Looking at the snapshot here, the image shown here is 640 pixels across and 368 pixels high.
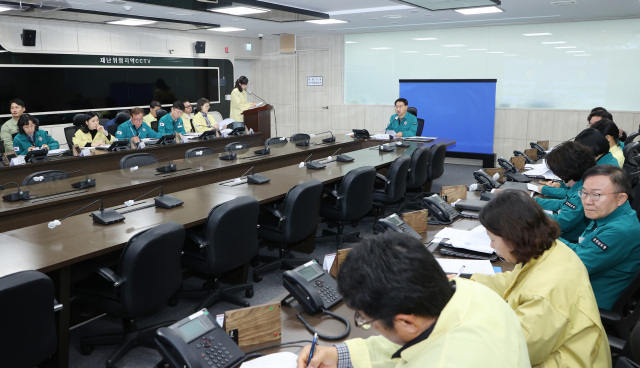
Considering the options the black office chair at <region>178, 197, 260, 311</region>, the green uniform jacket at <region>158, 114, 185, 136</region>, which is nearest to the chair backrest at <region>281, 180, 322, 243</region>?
the black office chair at <region>178, 197, 260, 311</region>

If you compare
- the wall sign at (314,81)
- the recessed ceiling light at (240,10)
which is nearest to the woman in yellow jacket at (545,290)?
the recessed ceiling light at (240,10)

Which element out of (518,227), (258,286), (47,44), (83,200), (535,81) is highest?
(47,44)

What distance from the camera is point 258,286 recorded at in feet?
13.4

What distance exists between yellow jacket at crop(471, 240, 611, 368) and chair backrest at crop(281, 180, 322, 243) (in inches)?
89.7

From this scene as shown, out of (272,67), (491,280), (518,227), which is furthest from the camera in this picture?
(272,67)

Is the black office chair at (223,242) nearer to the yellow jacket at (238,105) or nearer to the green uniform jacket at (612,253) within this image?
the green uniform jacket at (612,253)

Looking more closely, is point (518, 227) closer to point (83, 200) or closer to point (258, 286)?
point (258, 286)

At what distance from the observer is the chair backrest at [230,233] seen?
10.3 feet

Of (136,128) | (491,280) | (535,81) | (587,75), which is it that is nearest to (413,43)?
(535,81)

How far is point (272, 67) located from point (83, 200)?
9.03m

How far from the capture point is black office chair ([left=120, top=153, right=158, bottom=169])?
5.42 metres

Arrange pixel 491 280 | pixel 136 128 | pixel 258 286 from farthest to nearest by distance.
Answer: pixel 136 128
pixel 258 286
pixel 491 280

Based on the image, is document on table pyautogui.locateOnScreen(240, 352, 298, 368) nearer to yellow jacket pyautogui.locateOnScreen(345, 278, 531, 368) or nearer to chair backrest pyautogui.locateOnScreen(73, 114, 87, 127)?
yellow jacket pyautogui.locateOnScreen(345, 278, 531, 368)

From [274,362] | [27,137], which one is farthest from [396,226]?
[27,137]
